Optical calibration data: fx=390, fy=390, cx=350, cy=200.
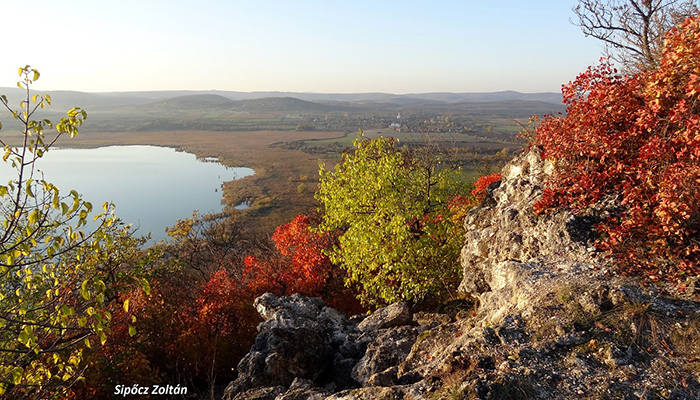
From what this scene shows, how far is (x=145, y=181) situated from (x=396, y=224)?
11962cm

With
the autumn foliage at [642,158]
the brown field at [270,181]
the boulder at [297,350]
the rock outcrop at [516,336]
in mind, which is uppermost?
the autumn foliage at [642,158]

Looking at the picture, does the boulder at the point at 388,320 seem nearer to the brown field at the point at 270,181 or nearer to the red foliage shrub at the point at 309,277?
the red foliage shrub at the point at 309,277

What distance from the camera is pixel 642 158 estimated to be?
11492mm

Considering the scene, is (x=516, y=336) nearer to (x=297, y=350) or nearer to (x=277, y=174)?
(x=297, y=350)

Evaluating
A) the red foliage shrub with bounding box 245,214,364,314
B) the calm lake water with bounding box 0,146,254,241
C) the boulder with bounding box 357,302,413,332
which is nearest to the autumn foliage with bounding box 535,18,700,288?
the boulder with bounding box 357,302,413,332

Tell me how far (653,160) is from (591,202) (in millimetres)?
2000

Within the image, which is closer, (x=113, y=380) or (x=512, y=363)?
(x=512, y=363)

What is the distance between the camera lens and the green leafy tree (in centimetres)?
1931

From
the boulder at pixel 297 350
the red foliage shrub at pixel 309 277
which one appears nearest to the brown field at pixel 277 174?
the red foliage shrub at pixel 309 277

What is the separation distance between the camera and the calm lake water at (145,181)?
8888cm

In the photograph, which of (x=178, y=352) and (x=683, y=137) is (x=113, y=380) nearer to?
(x=178, y=352)

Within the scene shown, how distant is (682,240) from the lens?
10297 millimetres

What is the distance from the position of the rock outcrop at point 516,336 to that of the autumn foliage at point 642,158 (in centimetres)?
71

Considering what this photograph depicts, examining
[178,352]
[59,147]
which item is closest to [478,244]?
[178,352]
